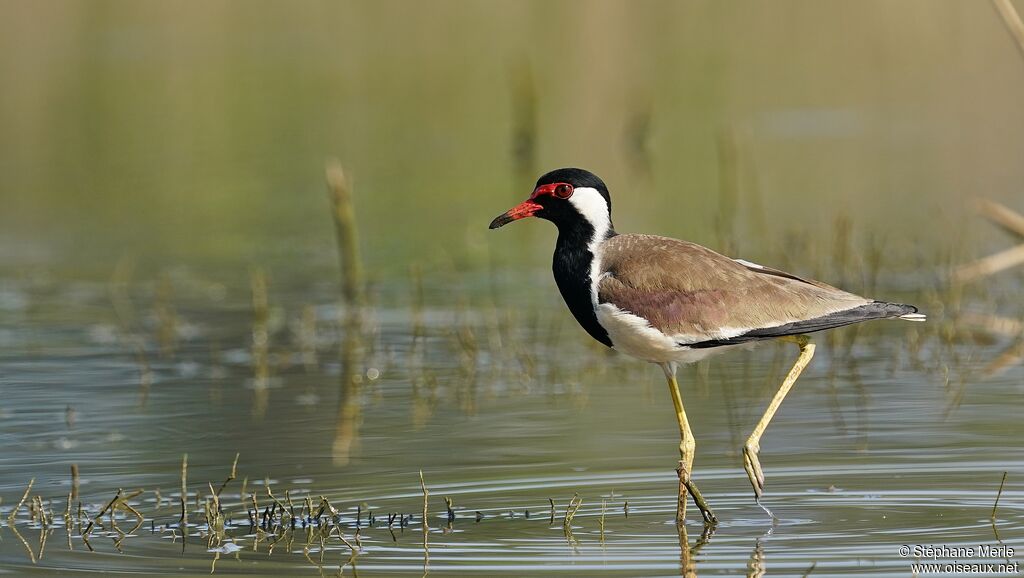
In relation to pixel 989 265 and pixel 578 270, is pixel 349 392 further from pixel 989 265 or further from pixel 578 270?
pixel 989 265

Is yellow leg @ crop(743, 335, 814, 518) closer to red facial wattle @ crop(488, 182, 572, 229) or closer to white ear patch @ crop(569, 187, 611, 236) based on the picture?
white ear patch @ crop(569, 187, 611, 236)

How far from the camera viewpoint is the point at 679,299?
7.59m

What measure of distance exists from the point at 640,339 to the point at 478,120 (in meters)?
18.4

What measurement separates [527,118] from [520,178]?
1.71 m

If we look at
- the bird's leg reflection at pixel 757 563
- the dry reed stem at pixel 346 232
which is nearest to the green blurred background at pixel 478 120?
the dry reed stem at pixel 346 232

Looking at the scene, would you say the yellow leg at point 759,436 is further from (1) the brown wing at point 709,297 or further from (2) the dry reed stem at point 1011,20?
(2) the dry reed stem at point 1011,20

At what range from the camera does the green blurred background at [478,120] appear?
1775cm

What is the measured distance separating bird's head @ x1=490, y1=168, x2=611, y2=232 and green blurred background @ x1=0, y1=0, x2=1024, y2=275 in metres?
6.16

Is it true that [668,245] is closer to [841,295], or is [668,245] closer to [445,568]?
[841,295]

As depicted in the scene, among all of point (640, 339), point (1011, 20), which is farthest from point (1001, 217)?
point (640, 339)

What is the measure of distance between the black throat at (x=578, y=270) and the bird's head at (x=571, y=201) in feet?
0.10

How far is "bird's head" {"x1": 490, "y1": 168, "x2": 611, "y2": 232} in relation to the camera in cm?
787

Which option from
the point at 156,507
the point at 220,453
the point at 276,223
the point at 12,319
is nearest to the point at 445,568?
the point at 156,507

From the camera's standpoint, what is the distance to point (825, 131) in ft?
75.9
